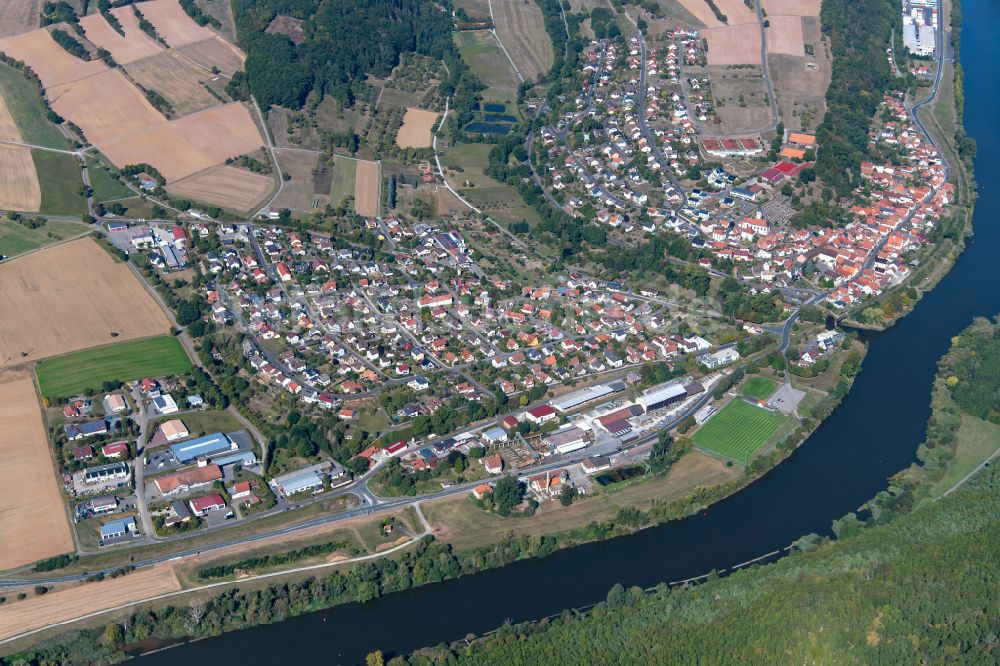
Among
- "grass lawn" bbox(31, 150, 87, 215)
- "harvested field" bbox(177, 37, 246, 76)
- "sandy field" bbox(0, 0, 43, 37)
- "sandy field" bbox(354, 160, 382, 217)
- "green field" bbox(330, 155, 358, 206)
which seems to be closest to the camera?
"grass lawn" bbox(31, 150, 87, 215)

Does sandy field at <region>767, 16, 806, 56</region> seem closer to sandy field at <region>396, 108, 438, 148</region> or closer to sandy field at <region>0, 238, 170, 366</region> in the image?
sandy field at <region>396, 108, 438, 148</region>

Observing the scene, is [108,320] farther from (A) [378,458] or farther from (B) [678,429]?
(B) [678,429]

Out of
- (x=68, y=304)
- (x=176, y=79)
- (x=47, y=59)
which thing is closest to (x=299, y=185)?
(x=176, y=79)

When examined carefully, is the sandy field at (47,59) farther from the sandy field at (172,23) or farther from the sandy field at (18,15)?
the sandy field at (172,23)

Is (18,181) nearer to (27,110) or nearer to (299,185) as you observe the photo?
(27,110)

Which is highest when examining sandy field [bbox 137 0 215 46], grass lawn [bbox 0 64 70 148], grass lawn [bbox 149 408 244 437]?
sandy field [bbox 137 0 215 46]

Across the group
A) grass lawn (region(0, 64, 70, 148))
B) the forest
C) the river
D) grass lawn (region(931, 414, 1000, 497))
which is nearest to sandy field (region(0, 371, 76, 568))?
the river

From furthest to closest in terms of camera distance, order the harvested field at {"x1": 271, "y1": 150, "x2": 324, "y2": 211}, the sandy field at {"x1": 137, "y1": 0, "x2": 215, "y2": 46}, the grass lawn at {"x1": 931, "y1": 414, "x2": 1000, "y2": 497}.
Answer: the sandy field at {"x1": 137, "y1": 0, "x2": 215, "y2": 46}, the harvested field at {"x1": 271, "y1": 150, "x2": 324, "y2": 211}, the grass lawn at {"x1": 931, "y1": 414, "x2": 1000, "y2": 497}
